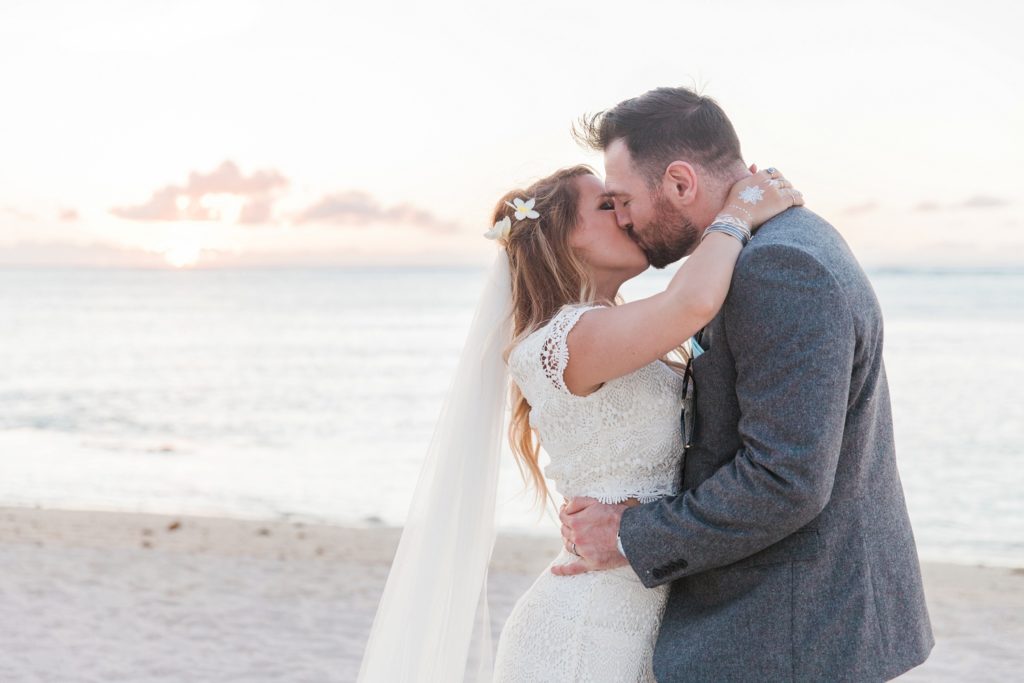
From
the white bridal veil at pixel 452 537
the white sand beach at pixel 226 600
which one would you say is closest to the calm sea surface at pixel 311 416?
the white sand beach at pixel 226 600

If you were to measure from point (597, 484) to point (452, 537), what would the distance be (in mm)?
600

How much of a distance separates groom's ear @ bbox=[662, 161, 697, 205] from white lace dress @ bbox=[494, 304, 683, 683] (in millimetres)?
348

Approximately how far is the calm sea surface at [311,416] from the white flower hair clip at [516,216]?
455cm

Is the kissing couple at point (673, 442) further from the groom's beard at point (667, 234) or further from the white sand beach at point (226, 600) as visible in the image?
the white sand beach at point (226, 600)

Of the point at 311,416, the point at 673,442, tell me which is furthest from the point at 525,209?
the point at 311,416

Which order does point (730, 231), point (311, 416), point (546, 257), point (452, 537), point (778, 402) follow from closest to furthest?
1. point (778, 402)
2. point (730, 231)
3. point (546, 257)
4. point (452, 537)
5. point (311, 416)

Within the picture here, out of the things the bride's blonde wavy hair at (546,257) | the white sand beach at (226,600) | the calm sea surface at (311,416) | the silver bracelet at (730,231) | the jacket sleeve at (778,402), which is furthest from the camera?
the calm sea surface at (311,416)

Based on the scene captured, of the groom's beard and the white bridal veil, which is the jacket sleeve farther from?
the white bridal veil

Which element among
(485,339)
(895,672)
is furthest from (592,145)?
(895,672)

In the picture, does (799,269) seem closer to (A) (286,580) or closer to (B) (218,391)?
(A) (286,580)

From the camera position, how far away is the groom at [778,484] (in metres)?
2.12

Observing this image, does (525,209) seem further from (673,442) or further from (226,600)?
(226,600)

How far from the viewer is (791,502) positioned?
2.13m

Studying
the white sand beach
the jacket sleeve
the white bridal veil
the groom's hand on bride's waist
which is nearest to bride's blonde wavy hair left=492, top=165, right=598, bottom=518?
the white bridal veil
